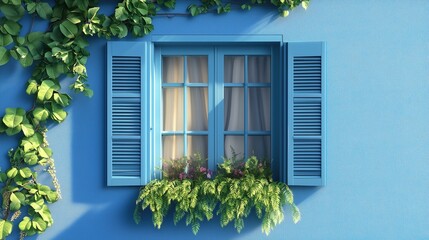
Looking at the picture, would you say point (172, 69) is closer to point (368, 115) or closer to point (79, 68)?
point (79, 68)

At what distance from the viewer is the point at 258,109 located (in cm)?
526

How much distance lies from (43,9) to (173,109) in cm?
146

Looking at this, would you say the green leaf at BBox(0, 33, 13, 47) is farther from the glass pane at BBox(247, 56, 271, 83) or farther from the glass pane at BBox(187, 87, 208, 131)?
the glass pane at BBox(247, 56, 271, 83)

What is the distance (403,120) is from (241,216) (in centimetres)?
167

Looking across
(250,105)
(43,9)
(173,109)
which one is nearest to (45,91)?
(43,9)

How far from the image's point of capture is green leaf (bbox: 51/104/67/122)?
16.3 feet

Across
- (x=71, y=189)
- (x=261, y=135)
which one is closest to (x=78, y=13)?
(x=71, y=189)

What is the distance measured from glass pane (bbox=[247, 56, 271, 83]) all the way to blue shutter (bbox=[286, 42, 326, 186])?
337 mm

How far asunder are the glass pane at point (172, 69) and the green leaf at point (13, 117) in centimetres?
131

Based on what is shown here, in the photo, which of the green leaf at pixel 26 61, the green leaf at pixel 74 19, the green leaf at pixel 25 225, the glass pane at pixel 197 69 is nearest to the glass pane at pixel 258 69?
the glass pane at pixel 197 69

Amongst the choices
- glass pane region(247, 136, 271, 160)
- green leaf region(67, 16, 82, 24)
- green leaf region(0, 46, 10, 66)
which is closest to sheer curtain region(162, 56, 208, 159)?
glass pane region(247, 136, 271, 160)

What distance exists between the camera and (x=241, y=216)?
4875 mm

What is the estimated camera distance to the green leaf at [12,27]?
494cm

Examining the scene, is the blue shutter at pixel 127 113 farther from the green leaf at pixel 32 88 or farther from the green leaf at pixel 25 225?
the green leaf at pixel 25 225
